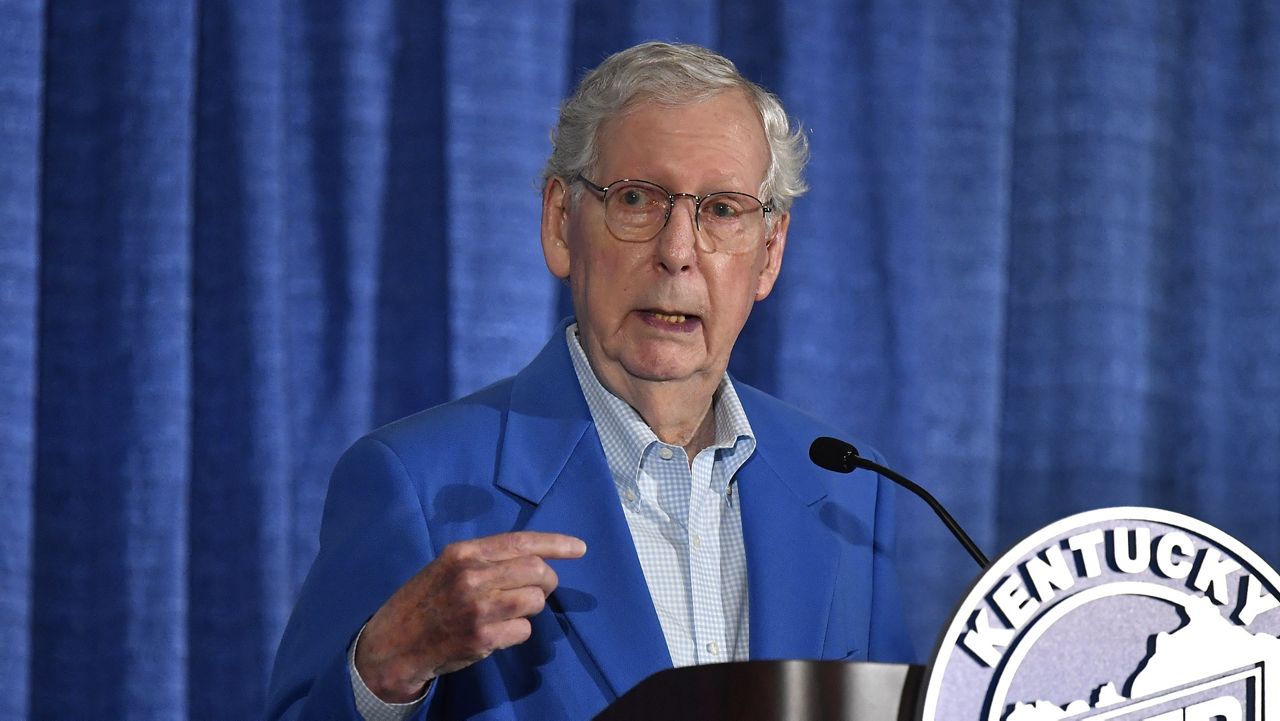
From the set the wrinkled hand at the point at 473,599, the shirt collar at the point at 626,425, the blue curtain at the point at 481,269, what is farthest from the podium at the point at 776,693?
the blue curtain at the point at 481,269

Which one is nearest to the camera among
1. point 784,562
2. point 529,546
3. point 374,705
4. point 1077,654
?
point 1077,654

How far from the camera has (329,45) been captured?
7.18ft

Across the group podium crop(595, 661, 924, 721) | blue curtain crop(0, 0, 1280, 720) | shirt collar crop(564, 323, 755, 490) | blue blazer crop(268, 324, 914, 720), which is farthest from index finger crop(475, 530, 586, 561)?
blue curtain crop(0, 0, 1280, 720)

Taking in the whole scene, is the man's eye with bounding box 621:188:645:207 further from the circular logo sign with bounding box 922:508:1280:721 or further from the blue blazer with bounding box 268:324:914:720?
the circular logo sign with bounding box 922:508:1280:721

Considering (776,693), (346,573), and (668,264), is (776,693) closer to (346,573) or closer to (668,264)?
(346,573)

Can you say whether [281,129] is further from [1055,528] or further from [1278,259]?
[1278,259]

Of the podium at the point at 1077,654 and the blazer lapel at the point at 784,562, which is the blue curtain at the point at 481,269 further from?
the podium at the point at 1077,654

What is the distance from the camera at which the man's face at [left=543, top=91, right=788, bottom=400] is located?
5.06ft

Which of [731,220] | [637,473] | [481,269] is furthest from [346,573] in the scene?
[481,269]

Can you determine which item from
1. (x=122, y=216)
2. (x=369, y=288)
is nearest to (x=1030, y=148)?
(x=369, y=288)

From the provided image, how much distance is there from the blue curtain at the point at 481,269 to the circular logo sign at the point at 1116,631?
1107mm

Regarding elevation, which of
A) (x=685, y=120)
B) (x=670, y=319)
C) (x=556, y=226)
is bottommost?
(x=670, y=319)

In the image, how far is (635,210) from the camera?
1.57 m

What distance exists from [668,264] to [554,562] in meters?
0.34
